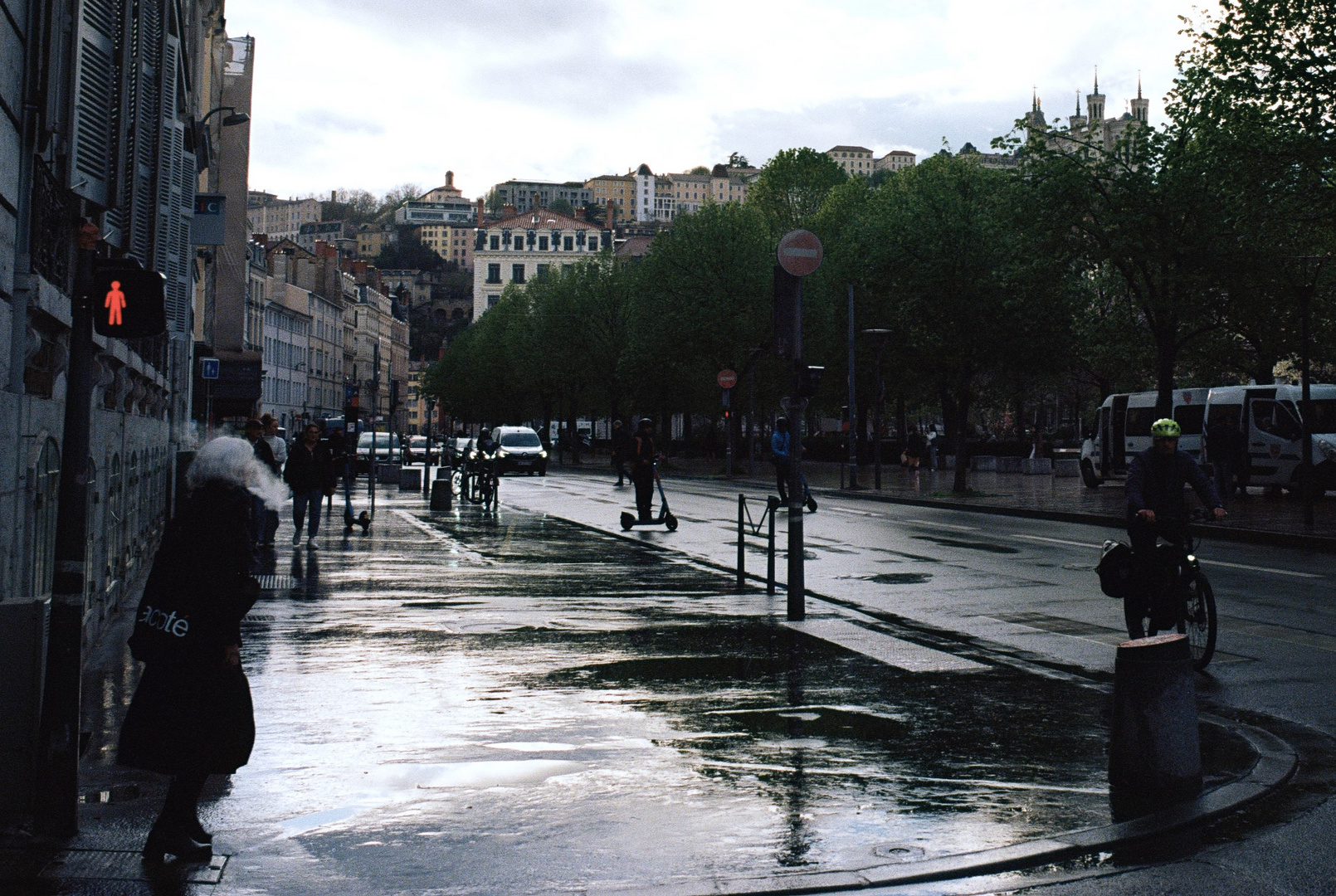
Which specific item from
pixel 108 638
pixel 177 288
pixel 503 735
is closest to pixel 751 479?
pixel 177 288

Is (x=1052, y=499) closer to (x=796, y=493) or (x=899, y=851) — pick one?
(x=796, y=493)

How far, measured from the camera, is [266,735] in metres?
7.31

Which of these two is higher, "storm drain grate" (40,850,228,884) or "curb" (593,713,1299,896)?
"curb" (593,713,1299,896)

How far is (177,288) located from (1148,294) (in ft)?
74.1

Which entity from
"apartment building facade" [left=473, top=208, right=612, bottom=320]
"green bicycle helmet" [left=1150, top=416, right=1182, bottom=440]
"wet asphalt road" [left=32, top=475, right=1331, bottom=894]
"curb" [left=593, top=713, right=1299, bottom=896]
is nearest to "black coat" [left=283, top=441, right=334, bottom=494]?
"wet asphalt road" [left=32, top=475, right=1331, bottom=894]

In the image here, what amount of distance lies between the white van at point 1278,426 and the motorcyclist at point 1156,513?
2713 cm

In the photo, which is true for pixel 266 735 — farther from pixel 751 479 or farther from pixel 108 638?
pixel 751 479

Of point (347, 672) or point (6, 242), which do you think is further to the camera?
point (347, 672)

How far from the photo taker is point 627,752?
22.6ft

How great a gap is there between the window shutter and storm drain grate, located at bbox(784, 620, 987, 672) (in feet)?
19.7

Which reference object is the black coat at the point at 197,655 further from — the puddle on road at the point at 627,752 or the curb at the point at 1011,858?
the curb at the point at 1011,858

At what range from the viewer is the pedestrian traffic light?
5793 millimetres

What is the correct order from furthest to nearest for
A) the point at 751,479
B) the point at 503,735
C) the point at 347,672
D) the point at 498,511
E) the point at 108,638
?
the point at 751,479 < the point at 498,511 < the point at 108,638 < the point at 347,672 < the point at 503,735

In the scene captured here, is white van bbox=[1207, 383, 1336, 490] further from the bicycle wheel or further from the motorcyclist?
the bicycle wheel
